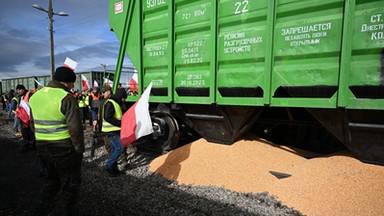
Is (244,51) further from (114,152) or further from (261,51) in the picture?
(114,152)

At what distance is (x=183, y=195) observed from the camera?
146 inches

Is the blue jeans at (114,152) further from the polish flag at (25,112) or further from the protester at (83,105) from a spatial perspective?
the protester at (83,105)

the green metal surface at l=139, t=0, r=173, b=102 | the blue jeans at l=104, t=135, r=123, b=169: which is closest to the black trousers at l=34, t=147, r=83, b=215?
the blue jeans at l=104, t=135, r=123, b=169

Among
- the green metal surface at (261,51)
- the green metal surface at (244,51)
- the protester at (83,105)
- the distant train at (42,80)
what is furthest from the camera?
the distant train at (42,80)

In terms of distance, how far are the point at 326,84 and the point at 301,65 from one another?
0.40 meters

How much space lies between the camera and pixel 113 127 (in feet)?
15.3

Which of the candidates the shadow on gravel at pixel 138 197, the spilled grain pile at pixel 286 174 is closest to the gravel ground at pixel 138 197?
the shadow on gravel at pixel 138 197

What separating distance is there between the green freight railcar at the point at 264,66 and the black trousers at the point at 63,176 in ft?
7.50

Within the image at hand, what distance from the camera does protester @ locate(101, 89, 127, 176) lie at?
456 centimetres

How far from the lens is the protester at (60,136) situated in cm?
271

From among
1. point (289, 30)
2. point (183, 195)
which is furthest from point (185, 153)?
point (289, 30)

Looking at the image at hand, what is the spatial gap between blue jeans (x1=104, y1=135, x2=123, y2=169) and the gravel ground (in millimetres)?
210

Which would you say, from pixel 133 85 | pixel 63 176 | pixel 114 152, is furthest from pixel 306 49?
pixel 133 85

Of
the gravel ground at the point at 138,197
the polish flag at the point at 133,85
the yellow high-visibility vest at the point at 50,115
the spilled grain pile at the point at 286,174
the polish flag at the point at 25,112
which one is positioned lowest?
the gravel ground at the point at 138,197
